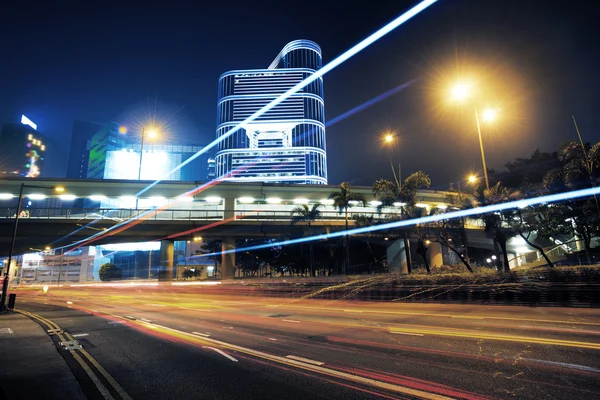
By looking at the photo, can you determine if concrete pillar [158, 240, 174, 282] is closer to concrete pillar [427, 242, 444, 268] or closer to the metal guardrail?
the metal guardrail

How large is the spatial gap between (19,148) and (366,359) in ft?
644

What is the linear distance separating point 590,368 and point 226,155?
641ft

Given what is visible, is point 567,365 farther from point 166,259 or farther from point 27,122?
point 27,122

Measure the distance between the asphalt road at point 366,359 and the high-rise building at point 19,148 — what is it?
183488 mm

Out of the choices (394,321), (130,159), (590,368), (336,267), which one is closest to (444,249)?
(336,267)

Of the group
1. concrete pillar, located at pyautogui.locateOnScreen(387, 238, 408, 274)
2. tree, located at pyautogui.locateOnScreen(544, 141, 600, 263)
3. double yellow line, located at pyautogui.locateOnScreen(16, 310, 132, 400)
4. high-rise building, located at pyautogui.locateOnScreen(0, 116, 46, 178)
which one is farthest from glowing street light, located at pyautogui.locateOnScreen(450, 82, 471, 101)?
high-rise building, located at pyautogui.locateOnScreen(0, 116, 46, 178)

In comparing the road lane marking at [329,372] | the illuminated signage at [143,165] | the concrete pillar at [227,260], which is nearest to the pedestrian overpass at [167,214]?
the concrete pillar at [227,260]

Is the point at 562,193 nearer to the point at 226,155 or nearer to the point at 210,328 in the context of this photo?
the point at 210,328

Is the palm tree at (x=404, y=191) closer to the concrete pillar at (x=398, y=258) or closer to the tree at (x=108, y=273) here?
the concrete pillar at (x=398, y=258)

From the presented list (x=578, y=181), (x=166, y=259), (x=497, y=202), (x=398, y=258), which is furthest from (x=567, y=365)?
(x=166, y=259)

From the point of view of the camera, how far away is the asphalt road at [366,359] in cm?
545

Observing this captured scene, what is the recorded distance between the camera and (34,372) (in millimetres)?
7082

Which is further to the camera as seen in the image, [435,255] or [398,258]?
[435,255]

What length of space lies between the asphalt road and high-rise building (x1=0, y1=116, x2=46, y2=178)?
18349 cm
